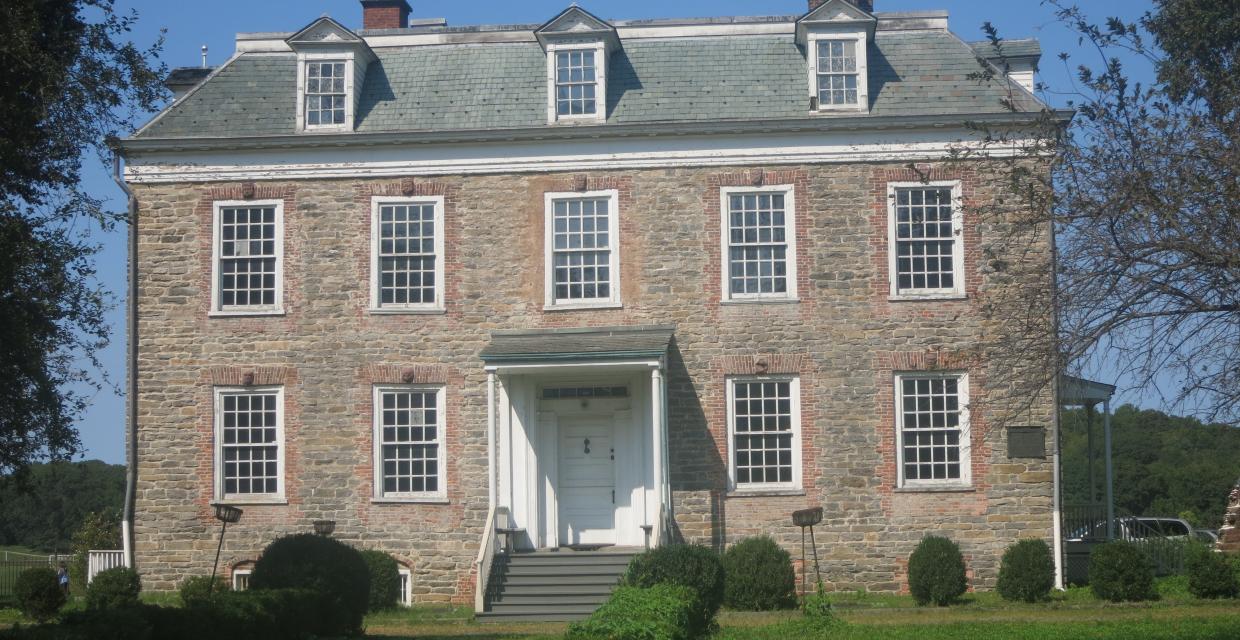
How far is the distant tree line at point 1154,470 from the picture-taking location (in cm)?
5812

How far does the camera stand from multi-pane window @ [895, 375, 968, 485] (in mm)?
22312

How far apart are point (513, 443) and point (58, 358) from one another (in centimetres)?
975

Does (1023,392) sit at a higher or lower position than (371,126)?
lower

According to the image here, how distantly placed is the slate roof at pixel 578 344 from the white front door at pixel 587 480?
4.90 ft

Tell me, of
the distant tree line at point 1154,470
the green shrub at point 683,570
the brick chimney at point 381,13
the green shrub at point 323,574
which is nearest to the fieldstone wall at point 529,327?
the green shrub at point 683,570

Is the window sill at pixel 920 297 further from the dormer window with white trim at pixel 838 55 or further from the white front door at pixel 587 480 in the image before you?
the white front door at pixel 587 480

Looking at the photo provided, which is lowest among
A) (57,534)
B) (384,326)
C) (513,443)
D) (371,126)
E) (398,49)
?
(57,534)

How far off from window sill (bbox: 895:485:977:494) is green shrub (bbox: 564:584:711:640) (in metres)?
8.64

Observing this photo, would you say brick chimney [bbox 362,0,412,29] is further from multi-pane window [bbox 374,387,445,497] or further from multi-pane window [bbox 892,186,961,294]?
multi-pane window [bbox 892,186,961,294]

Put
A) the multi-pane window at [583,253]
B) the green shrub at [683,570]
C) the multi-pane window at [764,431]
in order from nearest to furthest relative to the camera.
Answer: the green shrub at [683,570] < the multi-pane window at [764,431] < the multi-pane window at [583,253]

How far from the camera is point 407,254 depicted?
23188 millimetres

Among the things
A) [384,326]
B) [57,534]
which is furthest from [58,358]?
[57,534]

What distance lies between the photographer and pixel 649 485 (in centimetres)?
2258

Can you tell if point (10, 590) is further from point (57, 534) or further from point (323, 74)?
point (57, 534)
